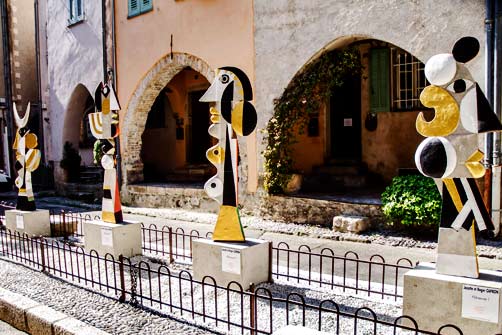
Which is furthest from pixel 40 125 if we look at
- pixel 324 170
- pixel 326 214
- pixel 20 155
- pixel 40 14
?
pixel 326 214

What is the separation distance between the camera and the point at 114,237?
5.95 meters

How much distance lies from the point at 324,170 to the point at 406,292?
7.34m

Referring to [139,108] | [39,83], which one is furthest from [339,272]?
[39,83]

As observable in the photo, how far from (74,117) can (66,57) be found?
6.54ft

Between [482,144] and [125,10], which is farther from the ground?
[125,10]

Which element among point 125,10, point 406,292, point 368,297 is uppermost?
point 125,10

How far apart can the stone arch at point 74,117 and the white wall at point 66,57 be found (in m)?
0.18

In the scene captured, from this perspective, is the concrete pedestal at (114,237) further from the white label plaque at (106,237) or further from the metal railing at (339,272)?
the metal railing at (339,272)

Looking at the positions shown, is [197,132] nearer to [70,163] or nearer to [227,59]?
[70,163]

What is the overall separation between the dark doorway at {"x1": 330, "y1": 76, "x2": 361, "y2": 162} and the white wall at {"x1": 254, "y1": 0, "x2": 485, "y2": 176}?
8.22 ft

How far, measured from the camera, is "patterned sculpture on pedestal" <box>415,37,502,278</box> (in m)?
3.48

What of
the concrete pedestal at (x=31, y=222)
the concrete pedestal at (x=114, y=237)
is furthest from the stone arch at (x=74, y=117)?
the concrete pedestal at (x=114, y=237)

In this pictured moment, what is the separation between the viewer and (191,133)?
48.1 ft

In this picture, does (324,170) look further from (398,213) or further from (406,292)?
(406,292)
